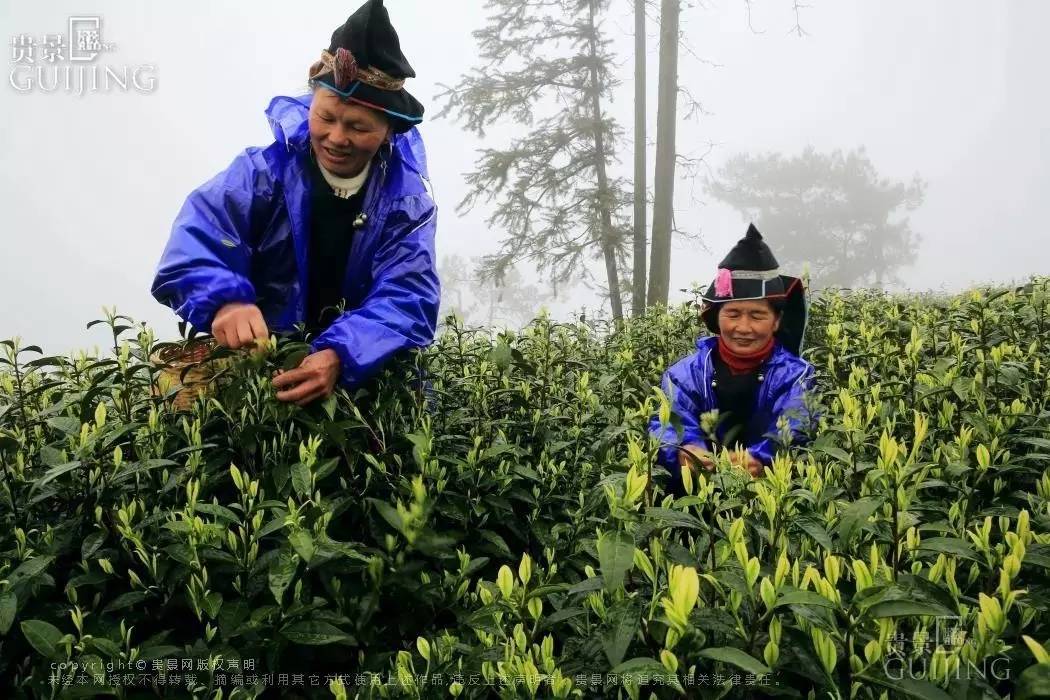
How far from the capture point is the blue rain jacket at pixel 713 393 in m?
3.17

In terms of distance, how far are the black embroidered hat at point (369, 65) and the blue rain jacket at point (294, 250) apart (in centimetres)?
25

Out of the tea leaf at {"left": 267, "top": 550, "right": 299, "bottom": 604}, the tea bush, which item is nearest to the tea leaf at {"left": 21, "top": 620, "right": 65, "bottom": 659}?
the tea bush

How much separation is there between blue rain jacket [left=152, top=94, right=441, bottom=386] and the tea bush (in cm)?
21

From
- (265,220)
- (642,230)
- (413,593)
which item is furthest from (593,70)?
(413,593)

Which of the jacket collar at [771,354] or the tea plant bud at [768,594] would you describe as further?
the jacket collar at [771,354]

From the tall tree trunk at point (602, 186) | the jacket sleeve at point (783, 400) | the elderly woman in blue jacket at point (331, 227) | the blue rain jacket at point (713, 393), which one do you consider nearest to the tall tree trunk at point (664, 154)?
the tall tree trunk at point (602, 186)

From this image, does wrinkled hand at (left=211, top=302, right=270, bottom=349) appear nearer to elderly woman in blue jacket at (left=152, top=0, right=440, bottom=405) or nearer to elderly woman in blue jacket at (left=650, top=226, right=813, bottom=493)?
elderly woman in blue jacket at (left=152, top=0, right=440, bottom=405)

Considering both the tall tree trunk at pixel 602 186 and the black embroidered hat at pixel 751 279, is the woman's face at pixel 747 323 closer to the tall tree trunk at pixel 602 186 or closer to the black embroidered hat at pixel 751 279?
the black embroidered hat at pixel 751 279

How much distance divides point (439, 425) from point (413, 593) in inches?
29.8

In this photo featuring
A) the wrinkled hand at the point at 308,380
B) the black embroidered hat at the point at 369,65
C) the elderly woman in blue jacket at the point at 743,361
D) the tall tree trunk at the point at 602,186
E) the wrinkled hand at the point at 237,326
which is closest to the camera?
the wrinkled hand at the point at 308,380

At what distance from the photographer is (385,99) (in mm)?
2559

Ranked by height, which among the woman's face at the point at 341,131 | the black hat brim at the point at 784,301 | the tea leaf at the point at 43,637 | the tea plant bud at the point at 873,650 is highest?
the woman's face at the point at 341,131

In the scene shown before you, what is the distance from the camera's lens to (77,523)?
64.9 inches

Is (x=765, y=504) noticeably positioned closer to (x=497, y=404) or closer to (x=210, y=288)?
(x=497, y=404)
